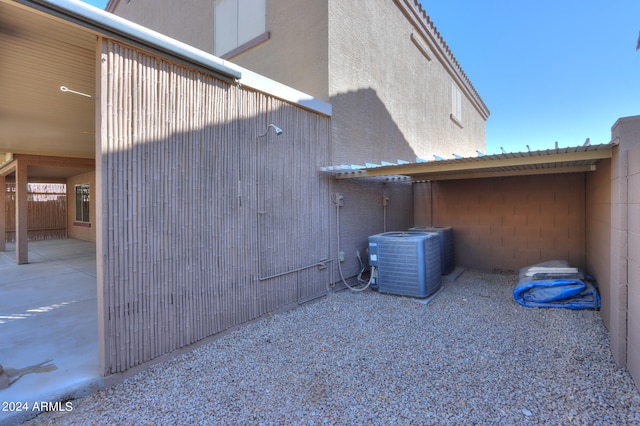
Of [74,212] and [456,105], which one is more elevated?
[456,105]

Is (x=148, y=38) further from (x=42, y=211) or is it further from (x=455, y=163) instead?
(x=42, y=211)

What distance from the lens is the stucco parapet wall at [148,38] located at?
8.07 ft

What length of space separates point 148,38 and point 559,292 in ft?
19.9

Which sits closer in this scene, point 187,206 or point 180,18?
point 187,206

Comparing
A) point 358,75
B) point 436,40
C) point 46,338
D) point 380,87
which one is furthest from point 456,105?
point 46,338

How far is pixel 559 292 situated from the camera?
460 centimetres

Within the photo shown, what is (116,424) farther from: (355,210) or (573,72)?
(573,72)

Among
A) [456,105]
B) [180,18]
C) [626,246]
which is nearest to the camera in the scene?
[626,246]

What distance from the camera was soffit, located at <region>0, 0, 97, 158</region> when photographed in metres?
2.60

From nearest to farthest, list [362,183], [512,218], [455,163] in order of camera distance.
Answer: [455,163] < [362,183] < [512,218]

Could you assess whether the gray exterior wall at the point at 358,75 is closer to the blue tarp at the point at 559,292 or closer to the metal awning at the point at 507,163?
the metal awning at the point at 507,163

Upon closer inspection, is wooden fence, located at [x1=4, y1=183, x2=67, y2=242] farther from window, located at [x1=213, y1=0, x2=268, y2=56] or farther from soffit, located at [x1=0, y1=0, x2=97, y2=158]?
window, located at [x1=213, y1=0, x2=268, y2=56]

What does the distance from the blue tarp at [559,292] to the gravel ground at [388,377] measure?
29 cm

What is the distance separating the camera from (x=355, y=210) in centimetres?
613
